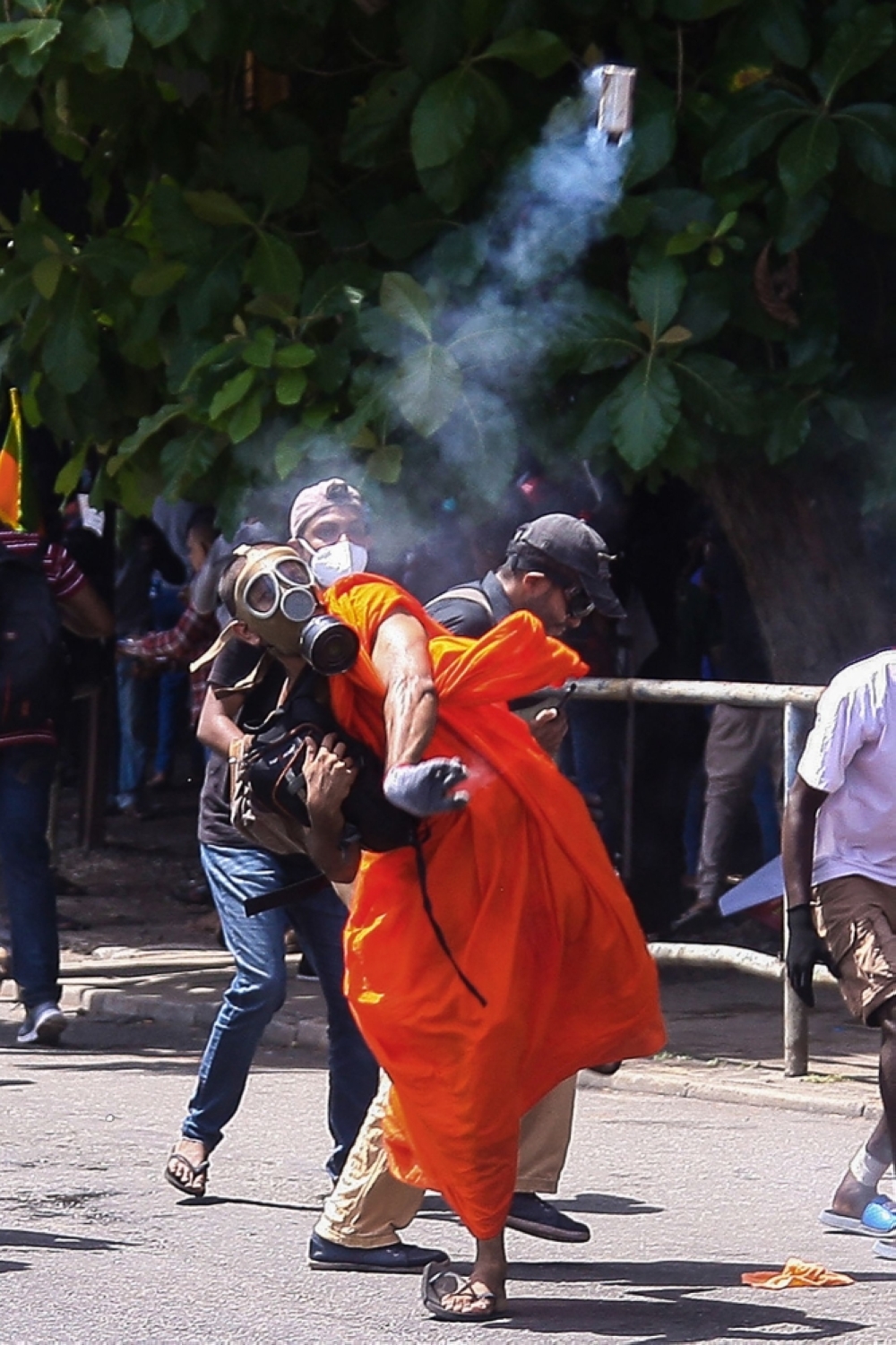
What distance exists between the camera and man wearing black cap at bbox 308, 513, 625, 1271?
513 cm

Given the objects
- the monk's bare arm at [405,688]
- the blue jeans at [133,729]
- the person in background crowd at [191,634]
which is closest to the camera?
the monk's bare arm at [405,688]

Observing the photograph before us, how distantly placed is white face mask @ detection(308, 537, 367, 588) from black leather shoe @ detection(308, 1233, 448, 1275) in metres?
1.48

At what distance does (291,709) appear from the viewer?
189 inches

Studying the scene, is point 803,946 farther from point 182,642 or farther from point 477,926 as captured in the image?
point 182,642

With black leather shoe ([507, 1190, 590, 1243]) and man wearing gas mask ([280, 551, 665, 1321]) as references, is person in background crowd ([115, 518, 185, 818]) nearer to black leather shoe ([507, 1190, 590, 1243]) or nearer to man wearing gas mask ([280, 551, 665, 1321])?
black leather shoe ([507, 1190, 590, 1243])

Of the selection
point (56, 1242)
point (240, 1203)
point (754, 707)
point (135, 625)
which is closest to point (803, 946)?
point (240, 1203)

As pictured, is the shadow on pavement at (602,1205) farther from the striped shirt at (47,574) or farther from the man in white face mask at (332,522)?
the striped shirt at (47,574)

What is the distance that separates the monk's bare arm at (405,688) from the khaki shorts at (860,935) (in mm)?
1304

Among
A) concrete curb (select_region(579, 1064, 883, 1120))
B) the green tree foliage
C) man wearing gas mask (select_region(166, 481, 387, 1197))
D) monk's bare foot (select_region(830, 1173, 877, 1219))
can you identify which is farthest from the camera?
the green tree foliage

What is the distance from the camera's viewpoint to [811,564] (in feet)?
29.8

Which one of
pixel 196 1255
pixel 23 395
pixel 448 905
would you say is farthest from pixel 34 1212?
Answer: pixel 23 395

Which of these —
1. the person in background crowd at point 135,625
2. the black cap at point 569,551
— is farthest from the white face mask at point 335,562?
the person in background crowd at point 135,625

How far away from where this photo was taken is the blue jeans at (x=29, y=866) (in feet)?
26.5

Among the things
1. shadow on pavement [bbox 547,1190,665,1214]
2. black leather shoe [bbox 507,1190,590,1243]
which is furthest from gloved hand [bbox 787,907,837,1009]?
shadow on pavement [bbox 547,1190,665,1214]
